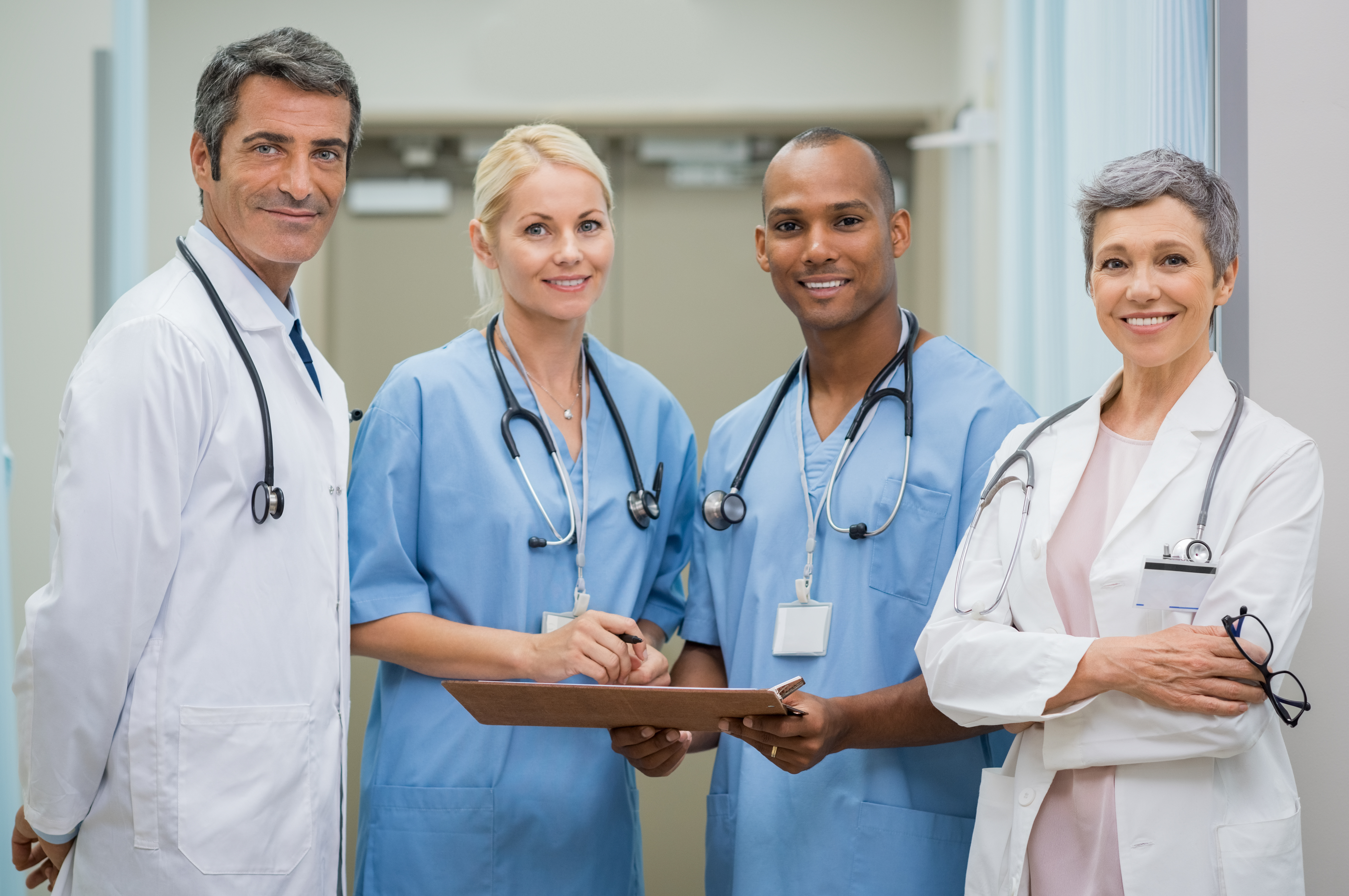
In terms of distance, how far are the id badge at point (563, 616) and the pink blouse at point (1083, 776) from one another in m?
0.71

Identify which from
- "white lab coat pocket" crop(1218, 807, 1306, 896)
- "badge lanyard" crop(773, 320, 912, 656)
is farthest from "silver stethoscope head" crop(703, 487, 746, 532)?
"white lab coat pocket" crop(1218, 807, 1306, 896)

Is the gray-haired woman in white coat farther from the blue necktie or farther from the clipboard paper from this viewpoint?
the blue necktie

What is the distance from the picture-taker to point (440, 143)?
356 cm

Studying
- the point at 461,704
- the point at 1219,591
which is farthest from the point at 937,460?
the point at 461,704

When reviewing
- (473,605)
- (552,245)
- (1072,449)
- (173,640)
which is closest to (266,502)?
(173,640)

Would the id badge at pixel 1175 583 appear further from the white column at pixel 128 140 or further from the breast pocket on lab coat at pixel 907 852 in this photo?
the white column at pixel 128 140

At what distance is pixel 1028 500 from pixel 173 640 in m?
1.08

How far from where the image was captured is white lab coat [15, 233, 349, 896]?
1263 millimetres

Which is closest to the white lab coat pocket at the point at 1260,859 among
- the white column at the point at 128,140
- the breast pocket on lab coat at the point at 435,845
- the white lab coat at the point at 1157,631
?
the white lab coat at the point at 1157,631

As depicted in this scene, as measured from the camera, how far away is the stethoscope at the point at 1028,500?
49.0 inches

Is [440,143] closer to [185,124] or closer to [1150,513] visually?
[185,124]

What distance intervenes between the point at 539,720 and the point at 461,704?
9.9 inches

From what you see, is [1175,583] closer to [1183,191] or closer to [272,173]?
[1183,191]

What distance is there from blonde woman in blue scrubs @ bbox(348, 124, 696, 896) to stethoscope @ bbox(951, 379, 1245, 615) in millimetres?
494
